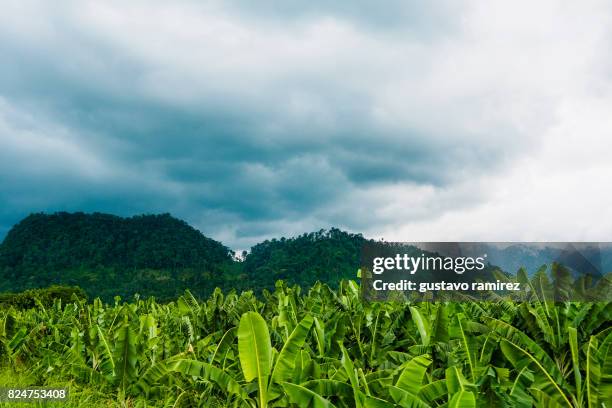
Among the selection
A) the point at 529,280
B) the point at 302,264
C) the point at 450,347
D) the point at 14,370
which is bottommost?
the point at 14,370

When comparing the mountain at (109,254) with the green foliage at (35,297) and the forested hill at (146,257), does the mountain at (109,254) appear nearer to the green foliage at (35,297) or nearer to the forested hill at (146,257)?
the forested hill at (146,257)

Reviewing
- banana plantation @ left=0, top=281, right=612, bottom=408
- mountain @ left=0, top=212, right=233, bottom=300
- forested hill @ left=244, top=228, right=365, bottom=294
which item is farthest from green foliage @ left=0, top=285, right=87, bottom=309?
mountain @ left=0, top=212, right=233, bottom=300

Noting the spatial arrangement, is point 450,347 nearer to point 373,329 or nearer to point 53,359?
point 373,329

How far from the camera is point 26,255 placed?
95.8 metres

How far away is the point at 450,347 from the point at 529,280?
2835mm

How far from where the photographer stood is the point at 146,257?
91.6 meters

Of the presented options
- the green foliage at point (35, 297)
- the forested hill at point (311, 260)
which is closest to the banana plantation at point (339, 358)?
the green foliage at point (35, 297)

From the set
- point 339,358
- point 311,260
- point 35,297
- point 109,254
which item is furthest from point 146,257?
point 339,358

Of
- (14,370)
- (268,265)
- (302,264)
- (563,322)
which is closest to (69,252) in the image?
(268,265)

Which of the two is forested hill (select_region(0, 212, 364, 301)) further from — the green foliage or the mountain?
the green foliage

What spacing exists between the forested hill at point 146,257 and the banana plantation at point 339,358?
191ft

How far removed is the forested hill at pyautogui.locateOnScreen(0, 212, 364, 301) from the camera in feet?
240

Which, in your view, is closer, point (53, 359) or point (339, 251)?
point (53, 359)

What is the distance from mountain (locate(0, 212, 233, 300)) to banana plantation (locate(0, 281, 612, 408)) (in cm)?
6954
